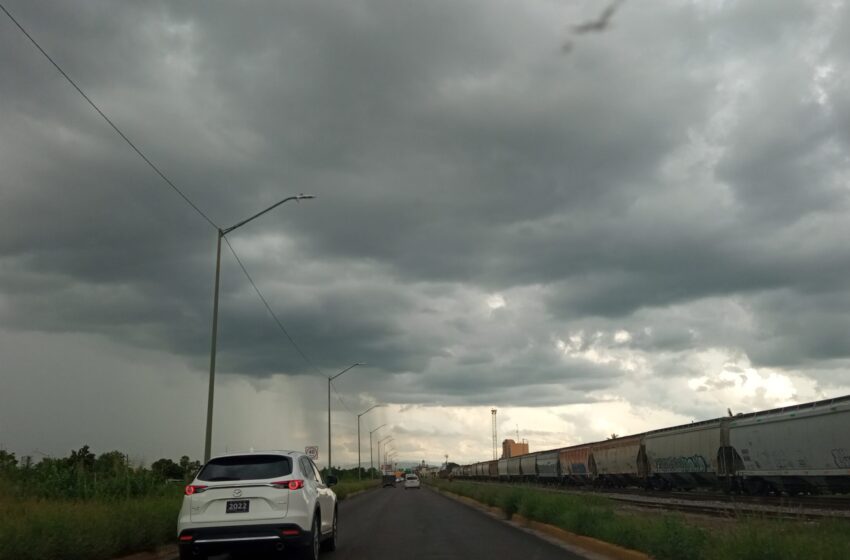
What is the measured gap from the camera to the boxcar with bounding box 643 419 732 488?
34.7 meters

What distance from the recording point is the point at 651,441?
42.9 m

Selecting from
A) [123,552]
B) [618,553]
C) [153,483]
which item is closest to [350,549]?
[123,552]

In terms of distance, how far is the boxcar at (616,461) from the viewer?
46219mm

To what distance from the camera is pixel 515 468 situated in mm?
83000

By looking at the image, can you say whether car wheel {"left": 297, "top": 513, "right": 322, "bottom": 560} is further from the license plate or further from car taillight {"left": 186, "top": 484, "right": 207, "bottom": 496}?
car taillight {"left": 186, "top": 484, "right": 207, "bottom": 496}

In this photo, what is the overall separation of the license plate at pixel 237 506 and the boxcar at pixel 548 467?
5513cm

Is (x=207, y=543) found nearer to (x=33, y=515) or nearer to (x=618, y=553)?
(x=33, y=515)

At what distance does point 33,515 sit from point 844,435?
2272 cm

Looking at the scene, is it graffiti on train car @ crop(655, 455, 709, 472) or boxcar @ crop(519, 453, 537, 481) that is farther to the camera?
boxcar @ crop(519, 453, 537, 481)

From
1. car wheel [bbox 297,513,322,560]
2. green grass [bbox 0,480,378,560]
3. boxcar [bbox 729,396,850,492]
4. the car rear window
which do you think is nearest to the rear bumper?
car wheel [bbox 297,513,322,560]

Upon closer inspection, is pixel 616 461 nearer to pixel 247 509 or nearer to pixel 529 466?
pixel 529 466

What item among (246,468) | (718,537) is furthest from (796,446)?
(246,468)

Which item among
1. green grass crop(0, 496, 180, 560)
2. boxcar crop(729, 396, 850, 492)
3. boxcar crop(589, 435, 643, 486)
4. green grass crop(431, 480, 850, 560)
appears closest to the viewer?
green grass crop(431, 480, 850, 560)

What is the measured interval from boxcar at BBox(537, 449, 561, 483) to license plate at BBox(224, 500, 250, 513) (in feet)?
181
